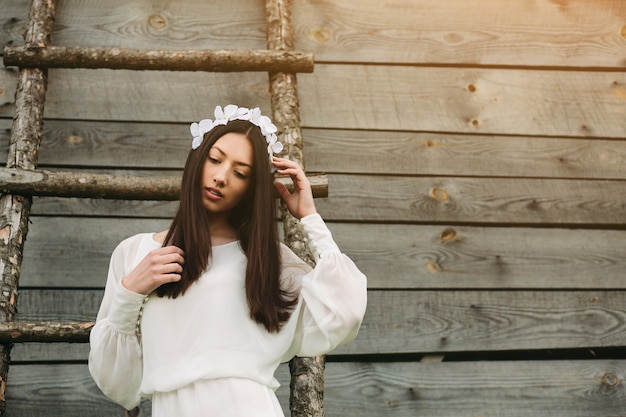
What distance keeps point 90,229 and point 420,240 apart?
1309 mm

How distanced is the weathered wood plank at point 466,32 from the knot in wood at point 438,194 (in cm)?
58

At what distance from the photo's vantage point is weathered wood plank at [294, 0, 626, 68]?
126 inches

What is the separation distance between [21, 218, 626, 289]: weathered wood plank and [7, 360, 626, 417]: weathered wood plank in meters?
0.32

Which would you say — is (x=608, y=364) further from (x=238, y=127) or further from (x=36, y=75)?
(x=36, y=75)

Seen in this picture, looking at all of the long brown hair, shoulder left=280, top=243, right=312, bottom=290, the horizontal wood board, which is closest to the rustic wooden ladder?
shoulder left=280, top=243, right=312, bottom=290

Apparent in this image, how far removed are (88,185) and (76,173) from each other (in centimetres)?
6

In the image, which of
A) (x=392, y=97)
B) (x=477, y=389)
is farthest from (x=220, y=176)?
(x=477, y=389)

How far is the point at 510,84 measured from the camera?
3.22 m

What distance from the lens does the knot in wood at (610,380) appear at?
9.54ft

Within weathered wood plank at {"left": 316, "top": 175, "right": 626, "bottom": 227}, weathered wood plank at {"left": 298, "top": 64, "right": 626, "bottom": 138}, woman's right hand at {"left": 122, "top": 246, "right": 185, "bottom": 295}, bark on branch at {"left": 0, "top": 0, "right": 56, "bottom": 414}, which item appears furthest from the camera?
weathered wood plank at {"left": 298, "top": 64, "right": 626, "bottom": 138}

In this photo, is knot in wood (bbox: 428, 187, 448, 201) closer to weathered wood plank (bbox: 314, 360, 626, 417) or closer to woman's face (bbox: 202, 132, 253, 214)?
weathered wood plank (bbox: 314, 360, 626, 417)

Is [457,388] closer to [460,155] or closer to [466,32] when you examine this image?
[460,155]

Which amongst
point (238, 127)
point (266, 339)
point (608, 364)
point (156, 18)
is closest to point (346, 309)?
point (266, 339)

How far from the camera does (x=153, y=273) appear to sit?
1831mm
